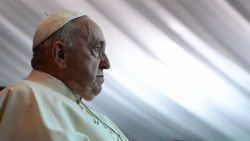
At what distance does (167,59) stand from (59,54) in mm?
699

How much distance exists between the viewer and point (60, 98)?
1368 mm

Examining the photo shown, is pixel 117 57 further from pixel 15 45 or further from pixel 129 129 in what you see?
pixel 129 129

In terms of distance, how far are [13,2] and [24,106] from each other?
0.80 meters

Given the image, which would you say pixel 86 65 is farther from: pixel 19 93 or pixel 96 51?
pixel 19 93

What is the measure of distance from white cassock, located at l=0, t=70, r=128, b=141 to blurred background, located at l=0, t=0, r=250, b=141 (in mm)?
555

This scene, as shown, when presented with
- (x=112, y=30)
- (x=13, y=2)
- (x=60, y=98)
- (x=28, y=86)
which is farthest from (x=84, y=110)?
(x=13, y=2)

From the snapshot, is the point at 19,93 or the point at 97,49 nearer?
the point at 19,93

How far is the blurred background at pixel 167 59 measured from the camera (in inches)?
69.7

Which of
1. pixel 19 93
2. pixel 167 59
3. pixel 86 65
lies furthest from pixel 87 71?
pixel 167 59

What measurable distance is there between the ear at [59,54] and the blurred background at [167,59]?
0.41m

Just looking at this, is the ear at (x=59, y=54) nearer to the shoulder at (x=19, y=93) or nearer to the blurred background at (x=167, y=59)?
the shoulder at (x=19, y=93)

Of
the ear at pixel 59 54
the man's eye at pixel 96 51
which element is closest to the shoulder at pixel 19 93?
the ear at pixel 59 54

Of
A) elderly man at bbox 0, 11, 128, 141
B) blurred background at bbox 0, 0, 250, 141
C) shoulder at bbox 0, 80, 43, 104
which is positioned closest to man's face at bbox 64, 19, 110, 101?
elderly man at bbox 0, 11, 128, 141

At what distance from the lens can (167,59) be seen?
2029 millimetres
